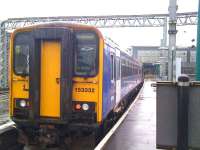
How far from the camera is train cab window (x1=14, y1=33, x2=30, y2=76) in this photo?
809 centimetres

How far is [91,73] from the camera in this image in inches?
303

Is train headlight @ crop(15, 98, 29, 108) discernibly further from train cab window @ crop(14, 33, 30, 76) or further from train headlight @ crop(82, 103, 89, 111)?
train headlight @ crop(82, 103, 89, 111)

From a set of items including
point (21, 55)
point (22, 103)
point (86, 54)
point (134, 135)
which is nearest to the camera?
point (86, 54)

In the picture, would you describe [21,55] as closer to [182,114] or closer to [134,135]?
[134,135]

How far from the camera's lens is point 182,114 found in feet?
8.71

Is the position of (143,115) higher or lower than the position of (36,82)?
lower

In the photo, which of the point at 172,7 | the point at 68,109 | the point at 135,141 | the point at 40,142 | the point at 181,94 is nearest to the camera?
the point at 181,94

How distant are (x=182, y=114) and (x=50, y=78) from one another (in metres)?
5.40

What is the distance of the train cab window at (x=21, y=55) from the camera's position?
809 centimetres

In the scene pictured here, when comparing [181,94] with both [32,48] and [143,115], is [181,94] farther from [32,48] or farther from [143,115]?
[143,115]

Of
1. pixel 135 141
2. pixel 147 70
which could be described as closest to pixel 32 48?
pixel 135 141

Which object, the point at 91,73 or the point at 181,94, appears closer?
the point at 181,94

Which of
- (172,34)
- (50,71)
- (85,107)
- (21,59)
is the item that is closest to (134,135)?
(85,107)

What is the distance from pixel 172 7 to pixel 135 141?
9677mm
